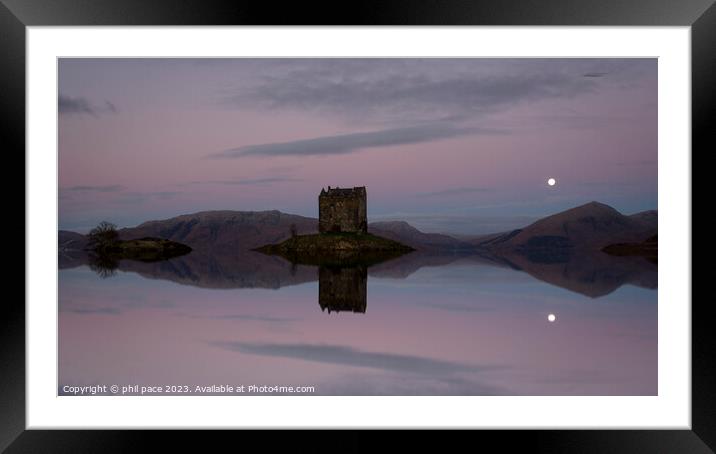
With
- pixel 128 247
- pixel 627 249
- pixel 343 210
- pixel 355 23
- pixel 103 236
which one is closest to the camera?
pixel 355 23

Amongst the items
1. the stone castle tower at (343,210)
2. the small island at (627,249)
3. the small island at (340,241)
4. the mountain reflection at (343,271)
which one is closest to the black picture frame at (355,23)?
the small island at (627,249)

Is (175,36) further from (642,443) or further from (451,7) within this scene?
(642,443)

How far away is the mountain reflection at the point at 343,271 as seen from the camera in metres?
11.5

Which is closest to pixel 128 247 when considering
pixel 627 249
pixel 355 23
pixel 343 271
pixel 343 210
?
pixel 343 271

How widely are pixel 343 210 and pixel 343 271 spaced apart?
3.98 m

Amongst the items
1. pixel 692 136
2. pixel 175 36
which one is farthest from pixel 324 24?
pixel 692 136

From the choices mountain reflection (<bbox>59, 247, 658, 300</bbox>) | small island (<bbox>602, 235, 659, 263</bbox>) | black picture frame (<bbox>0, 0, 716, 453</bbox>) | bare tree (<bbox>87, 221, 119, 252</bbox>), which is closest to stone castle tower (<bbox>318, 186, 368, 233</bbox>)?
mountain reflection (<bbox>59, 247, 658, 300</bbox>)

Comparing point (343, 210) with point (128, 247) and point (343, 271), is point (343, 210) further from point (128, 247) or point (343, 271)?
point (128, 247)

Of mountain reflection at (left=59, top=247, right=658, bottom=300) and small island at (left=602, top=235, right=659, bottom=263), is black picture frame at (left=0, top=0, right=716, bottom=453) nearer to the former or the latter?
small island at (left=602, top=235, right=659, bottom=263)

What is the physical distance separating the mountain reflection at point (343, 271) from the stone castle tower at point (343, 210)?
1870 millimetres

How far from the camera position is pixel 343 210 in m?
21.1

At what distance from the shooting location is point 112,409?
645 centimetres

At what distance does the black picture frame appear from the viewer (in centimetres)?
591

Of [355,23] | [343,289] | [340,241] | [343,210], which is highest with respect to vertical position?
[355,23]
